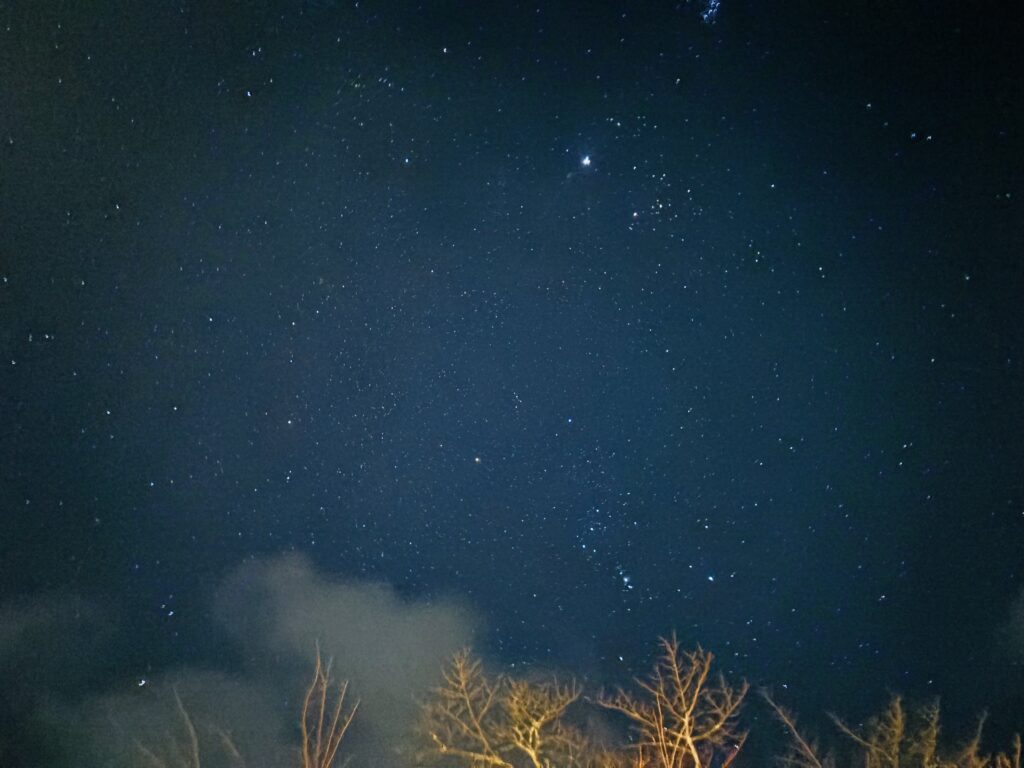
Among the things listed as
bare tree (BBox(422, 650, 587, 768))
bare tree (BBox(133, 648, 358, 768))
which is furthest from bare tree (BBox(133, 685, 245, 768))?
bare tree (BBox(422, 650, 587, 768))

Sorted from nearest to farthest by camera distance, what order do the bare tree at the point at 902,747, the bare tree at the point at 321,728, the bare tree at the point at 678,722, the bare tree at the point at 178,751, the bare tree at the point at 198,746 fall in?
the bare tree at the point at 678,722 → the bare tree at the point at 902,747 → the bare tree at the point at 321,728 → the bare tree at the point at 198,746 → the bare tree at the point at 178,751

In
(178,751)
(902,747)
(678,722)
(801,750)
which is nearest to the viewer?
(678,722)

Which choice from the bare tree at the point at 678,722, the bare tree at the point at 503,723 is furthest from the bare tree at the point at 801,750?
the bare tree at the point at 503,723

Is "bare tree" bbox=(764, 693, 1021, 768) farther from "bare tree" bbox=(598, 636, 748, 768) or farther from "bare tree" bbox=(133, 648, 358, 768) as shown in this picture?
"bare tree" bbox=(133, 648, 358, 768)

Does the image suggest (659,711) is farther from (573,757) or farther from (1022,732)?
(1022,732)

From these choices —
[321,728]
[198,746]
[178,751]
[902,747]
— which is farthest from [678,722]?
[178,751]

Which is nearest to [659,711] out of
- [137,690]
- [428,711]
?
[428,711]

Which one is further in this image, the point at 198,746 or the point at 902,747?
A: the point at 198,746

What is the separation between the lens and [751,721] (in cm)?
3547

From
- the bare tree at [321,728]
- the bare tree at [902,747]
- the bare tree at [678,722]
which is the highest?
the bare tree at [321,728]

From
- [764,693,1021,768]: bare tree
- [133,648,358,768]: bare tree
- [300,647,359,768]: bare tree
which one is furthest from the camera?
[133,648,358,768]: bare tree

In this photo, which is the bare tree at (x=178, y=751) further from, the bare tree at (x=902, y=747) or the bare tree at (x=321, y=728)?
the bare tree at (x=902, y=747)

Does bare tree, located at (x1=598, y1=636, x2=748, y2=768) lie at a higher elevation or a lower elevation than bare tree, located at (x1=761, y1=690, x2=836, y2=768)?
higher

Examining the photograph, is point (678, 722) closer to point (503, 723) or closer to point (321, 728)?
point (503, 723)
